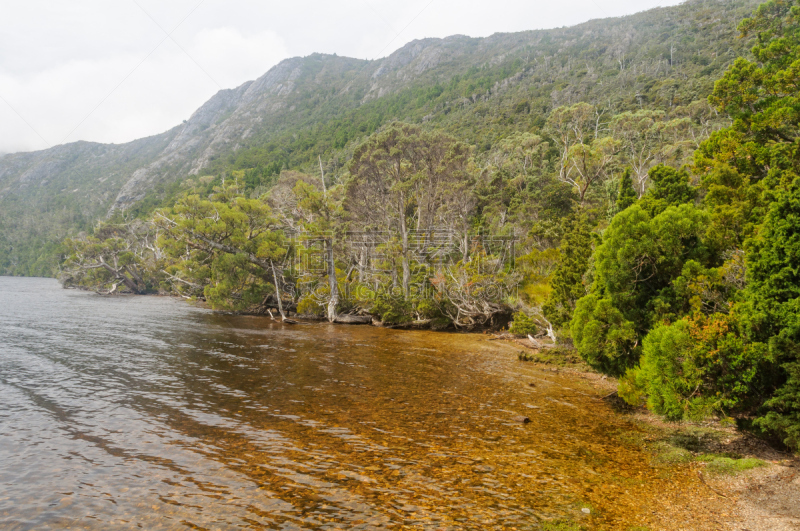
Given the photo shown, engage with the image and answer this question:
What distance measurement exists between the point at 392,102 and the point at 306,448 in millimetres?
117036

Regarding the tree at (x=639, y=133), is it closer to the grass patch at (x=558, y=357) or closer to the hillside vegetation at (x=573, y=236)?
the hillside vegetation at (x=573, y=236)

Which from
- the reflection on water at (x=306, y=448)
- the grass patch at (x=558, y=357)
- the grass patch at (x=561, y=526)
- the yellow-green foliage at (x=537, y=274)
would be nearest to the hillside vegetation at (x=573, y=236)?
the yellow-green foliage at (x=537, y=274)

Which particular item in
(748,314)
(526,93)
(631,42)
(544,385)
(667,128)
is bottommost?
(544,385)

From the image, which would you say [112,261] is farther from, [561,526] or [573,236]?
[561,526]

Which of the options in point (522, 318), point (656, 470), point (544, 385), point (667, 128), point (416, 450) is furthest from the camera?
point (667, 128)

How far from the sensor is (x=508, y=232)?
35875 millimetres

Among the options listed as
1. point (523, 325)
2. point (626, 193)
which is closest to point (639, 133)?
point (523, 325)

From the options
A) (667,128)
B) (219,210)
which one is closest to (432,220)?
(219,210)

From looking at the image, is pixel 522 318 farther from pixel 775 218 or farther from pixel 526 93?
pixel 526 93

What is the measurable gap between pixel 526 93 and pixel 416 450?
3687 inches

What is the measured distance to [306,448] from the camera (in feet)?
27.6

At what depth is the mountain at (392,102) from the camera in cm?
7731

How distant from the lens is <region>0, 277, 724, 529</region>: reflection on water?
6.09 m

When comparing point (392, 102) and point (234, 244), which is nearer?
point (234, 244)
